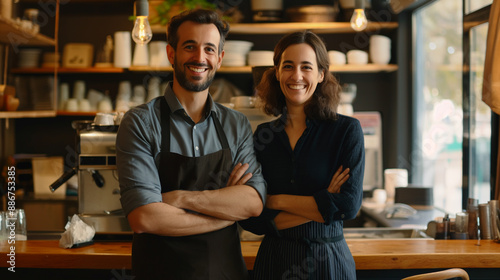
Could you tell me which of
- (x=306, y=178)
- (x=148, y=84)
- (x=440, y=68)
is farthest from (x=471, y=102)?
(x=148, y=84)

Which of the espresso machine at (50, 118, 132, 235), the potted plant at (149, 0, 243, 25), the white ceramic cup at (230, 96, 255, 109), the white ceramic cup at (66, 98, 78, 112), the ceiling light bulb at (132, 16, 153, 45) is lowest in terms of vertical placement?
the espresso machine at (50, 118, 132, 235)

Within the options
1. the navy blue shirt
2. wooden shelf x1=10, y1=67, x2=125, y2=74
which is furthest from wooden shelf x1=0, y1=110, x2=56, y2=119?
the navy blue shirt

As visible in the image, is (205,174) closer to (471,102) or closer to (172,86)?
(172,86)

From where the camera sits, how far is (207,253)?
5.90 ft

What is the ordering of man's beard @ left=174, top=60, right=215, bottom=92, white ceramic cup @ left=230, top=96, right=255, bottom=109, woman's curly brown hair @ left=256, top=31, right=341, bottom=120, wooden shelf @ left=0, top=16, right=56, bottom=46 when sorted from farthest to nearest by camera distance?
wooden shelf @ left=0, top=16, right=56, bottom=46 < white ceramic cup @ left=230, top=96, right=255, bottom=109 < woman's curly brown hair @ left=256, top=31, right=341, bottom=120 < man's beard @ left=174, top=60, right=215, bottom=92

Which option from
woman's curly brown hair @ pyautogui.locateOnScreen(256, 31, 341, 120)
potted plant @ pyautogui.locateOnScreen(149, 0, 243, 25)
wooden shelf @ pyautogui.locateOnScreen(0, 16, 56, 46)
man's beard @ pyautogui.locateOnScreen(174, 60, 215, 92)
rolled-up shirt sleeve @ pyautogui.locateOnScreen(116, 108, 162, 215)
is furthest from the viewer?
potted plant @ pyautogui.locateOnScreen(149, 0, 243, 25)

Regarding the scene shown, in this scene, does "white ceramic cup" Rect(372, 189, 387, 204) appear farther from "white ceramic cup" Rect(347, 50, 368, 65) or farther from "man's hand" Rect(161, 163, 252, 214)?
"man's hand" Rect(161, 163, 252, 214)

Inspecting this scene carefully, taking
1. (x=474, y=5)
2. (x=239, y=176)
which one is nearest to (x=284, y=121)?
(x=239, y=176)

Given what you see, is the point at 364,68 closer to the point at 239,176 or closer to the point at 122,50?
the point at 122,50

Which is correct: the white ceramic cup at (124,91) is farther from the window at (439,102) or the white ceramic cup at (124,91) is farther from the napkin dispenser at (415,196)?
the window at (439,102)

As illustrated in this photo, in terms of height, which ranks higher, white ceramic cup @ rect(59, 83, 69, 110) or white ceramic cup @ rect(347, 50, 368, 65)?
white ceramic cup @ rect(347, 50, 368, 65)

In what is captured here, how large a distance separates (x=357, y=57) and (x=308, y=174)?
2.85 metres

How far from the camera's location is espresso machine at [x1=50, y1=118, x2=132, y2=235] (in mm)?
2400

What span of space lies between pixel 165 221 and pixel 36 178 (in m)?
3.06
